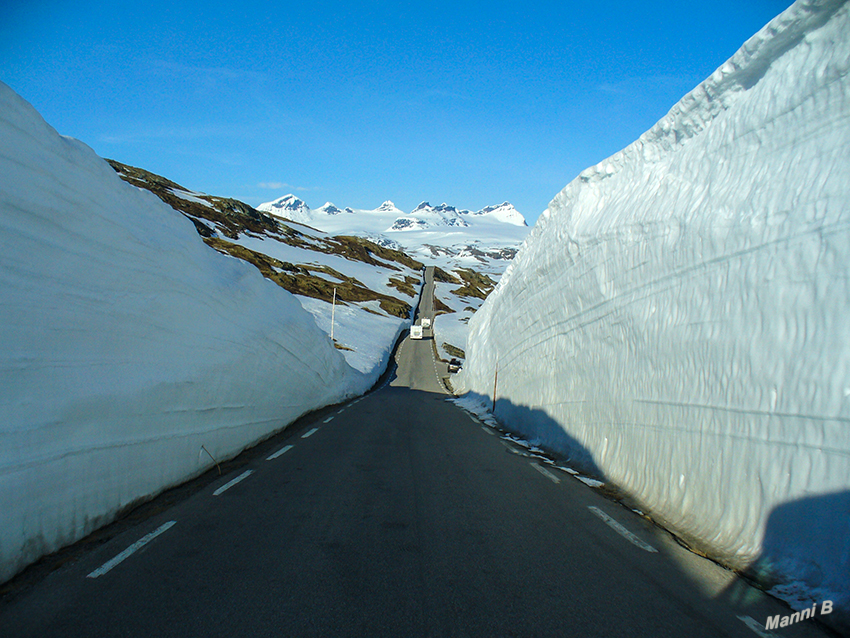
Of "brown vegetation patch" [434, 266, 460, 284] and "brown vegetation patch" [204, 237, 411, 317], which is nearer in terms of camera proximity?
"brown vegetation patch" [204, 237, 411, 317]

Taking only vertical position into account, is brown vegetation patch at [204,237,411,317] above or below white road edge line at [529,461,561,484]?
above

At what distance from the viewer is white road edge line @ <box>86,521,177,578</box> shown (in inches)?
152

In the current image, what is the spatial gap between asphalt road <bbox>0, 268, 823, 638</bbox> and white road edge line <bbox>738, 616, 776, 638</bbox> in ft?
0.09

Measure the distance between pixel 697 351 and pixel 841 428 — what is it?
6.19ft

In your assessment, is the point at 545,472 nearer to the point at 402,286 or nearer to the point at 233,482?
the point at 233,482

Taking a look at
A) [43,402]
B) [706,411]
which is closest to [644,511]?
[706,411]

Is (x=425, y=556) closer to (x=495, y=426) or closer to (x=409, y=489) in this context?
(x=409, y=489)

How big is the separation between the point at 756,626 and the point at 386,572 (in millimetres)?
2473

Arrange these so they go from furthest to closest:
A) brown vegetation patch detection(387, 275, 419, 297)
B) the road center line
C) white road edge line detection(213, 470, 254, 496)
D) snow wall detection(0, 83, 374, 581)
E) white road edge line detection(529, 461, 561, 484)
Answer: brown vegetation patch detection(387, 275, 419, 297), white road edge line detection(529, 461, 561, 484), white road edge line detection(213, 470, 254, 496), the road center line, snow wall detection(0, 83, 374, 581)

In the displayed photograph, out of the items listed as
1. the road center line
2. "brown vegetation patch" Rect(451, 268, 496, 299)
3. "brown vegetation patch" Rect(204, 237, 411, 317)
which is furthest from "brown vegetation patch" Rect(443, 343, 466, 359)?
"brown vegetation patch" Rect(451, 268, 496, 299)

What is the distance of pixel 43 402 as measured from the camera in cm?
436

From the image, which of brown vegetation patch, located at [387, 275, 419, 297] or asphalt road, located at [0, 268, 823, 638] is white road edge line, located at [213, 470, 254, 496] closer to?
asphalt road, located at [0, 268, 823, 638]

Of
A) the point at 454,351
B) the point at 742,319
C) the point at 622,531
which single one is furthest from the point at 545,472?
the point at 454,351

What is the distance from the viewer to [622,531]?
4.98 metres
